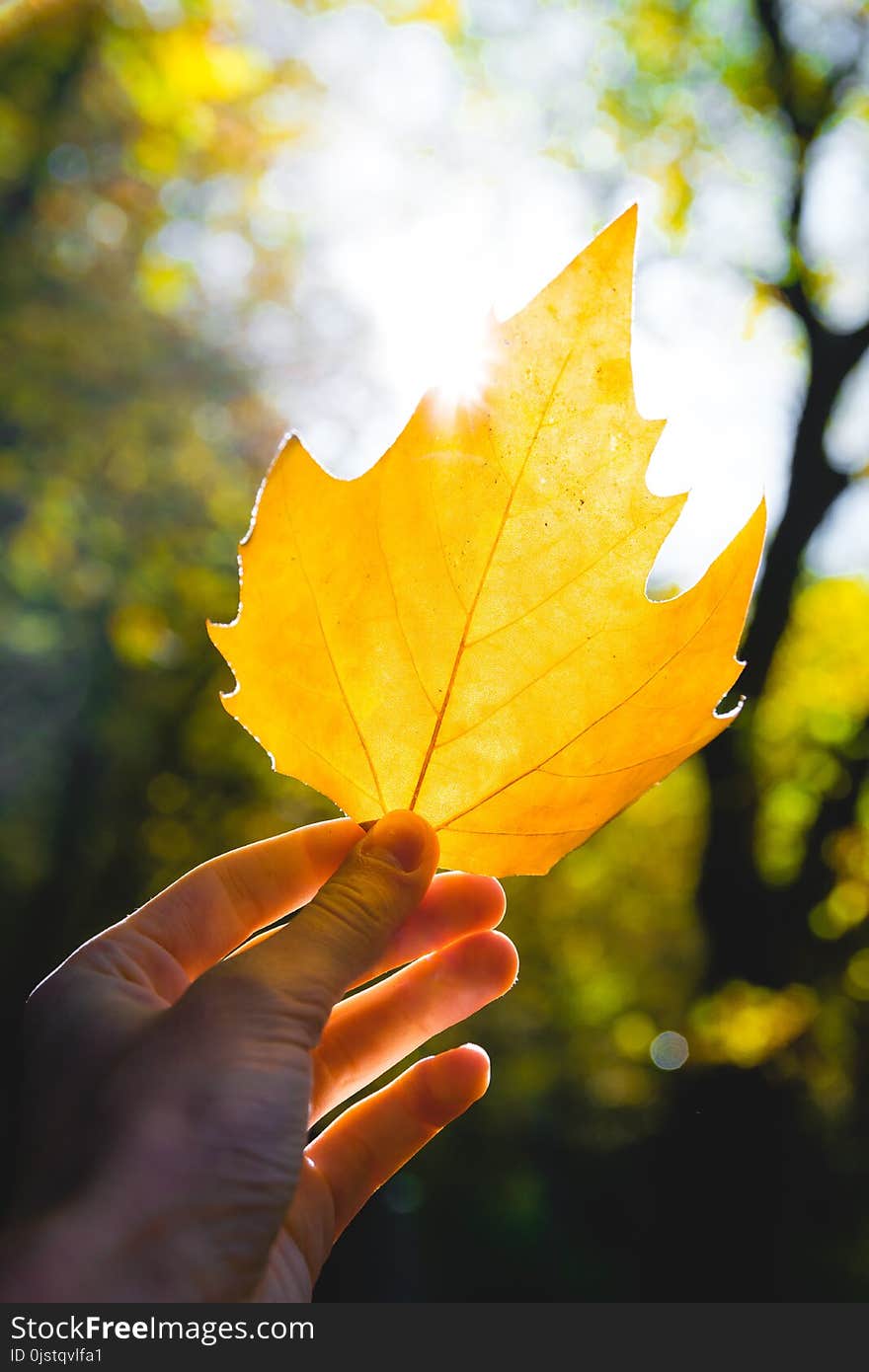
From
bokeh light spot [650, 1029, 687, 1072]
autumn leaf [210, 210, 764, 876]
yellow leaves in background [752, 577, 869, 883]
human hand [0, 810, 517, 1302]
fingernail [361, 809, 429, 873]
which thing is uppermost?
autumn leaf [210, 210, 764, 876]

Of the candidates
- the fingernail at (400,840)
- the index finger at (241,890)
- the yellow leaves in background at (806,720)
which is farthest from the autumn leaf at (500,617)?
the yellow leaves in background at (806,720)

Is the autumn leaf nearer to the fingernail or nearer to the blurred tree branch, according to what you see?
the fingernail

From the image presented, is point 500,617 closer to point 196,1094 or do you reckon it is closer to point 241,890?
point 196,1094

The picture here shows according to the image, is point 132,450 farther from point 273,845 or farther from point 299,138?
point 273,845

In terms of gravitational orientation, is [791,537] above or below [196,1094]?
below

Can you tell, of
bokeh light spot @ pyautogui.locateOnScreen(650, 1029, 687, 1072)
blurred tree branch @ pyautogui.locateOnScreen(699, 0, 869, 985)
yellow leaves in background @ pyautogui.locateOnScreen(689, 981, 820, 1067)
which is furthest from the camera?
bokeh light spot @ pyautogui.locateOnScreen(650, 1029, 687, 1072)

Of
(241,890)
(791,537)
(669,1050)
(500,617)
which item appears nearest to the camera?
(500,617)

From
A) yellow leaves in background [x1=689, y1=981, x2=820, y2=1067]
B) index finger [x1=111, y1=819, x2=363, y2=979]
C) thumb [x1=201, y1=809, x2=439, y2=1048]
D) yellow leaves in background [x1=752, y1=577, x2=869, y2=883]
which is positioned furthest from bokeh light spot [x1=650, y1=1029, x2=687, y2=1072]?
thumb [x1=201, y1=809, x2=439, y2=1048]

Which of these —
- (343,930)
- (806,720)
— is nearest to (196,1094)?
(343,930)
